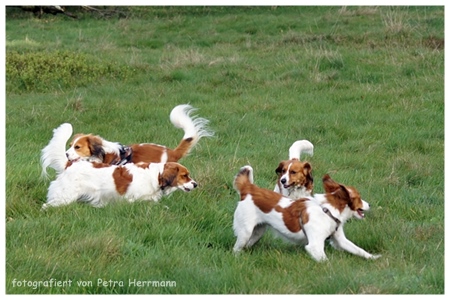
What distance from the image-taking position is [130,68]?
16.3 meters

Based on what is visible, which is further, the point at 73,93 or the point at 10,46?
the point at 10,46

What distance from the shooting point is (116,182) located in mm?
7574

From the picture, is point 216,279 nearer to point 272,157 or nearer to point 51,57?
point 272,157

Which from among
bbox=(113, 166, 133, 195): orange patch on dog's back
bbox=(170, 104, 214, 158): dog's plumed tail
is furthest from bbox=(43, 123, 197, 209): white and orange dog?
bbox=(170, 104, 214, 158): dog's plumed tail

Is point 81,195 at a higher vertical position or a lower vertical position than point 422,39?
lower

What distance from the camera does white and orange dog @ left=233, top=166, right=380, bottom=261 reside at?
6.21m

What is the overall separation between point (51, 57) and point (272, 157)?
8.56 meters

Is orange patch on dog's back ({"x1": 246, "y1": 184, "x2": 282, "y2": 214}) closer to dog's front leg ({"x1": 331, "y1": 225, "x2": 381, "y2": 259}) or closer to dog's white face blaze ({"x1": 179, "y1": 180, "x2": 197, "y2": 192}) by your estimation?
dog's front leg ({"x1": 331, "y1": 225, "x2": 381, "y2": 259})

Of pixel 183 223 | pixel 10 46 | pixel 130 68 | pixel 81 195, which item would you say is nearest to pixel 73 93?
pixel 130 68

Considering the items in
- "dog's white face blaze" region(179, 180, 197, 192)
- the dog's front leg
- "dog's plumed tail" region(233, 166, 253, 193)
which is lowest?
"dog's white face blaze" region(179, 180, 197, 192)

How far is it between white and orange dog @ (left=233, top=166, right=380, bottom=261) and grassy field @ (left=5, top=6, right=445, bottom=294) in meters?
0.15

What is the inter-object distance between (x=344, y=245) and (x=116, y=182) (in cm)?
270

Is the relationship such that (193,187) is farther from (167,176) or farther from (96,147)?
(96,147)

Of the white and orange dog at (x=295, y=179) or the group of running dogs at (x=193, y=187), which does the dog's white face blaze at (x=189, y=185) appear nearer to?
the group of running dogs at (x=193, y=187)
